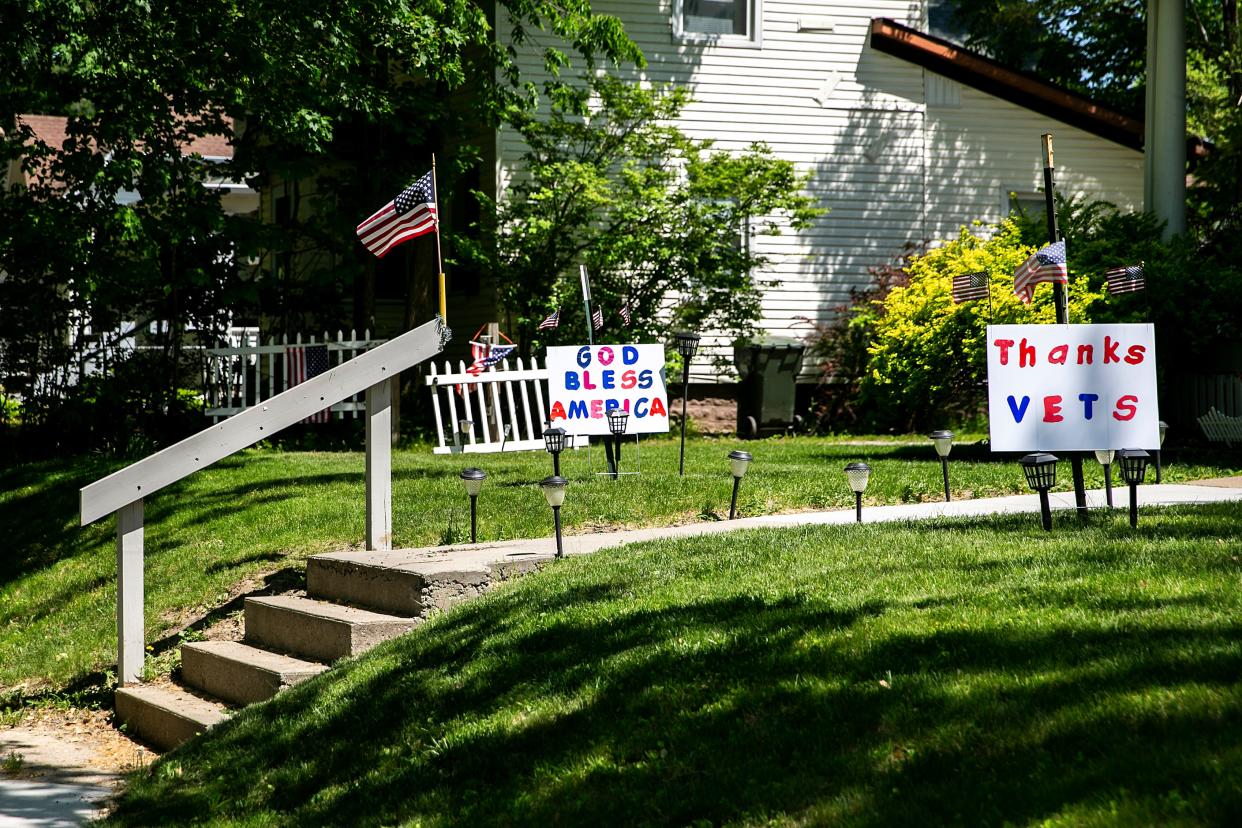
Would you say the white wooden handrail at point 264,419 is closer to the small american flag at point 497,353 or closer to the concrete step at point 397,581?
the concrete step at point 397,581

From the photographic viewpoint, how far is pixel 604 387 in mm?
12289

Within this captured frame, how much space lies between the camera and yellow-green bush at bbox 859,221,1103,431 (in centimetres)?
1448

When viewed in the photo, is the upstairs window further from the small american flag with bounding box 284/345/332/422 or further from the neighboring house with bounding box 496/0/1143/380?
the small american flag with bounding box 284/345/332/422

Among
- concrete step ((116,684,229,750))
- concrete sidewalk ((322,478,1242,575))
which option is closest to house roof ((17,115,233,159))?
concrete sidewalk ((322,478,1242,575))

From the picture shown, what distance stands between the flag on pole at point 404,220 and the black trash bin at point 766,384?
9840 mm

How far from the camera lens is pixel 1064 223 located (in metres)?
16.6

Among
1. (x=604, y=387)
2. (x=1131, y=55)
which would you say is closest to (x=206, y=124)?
(x=604, y=387)

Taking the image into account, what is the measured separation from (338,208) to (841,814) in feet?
54.4

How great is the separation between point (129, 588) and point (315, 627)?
4.95 ft

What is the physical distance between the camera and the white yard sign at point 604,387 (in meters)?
12.1

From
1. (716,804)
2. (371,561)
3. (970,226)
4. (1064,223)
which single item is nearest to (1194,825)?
(716,804)

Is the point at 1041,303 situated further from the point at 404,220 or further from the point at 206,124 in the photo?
the point at 206,124

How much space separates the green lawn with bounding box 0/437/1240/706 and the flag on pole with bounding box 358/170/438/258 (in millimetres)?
2158

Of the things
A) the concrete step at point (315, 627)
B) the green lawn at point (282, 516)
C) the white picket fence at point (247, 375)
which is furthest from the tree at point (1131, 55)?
the concrete step at point (315, 627)
